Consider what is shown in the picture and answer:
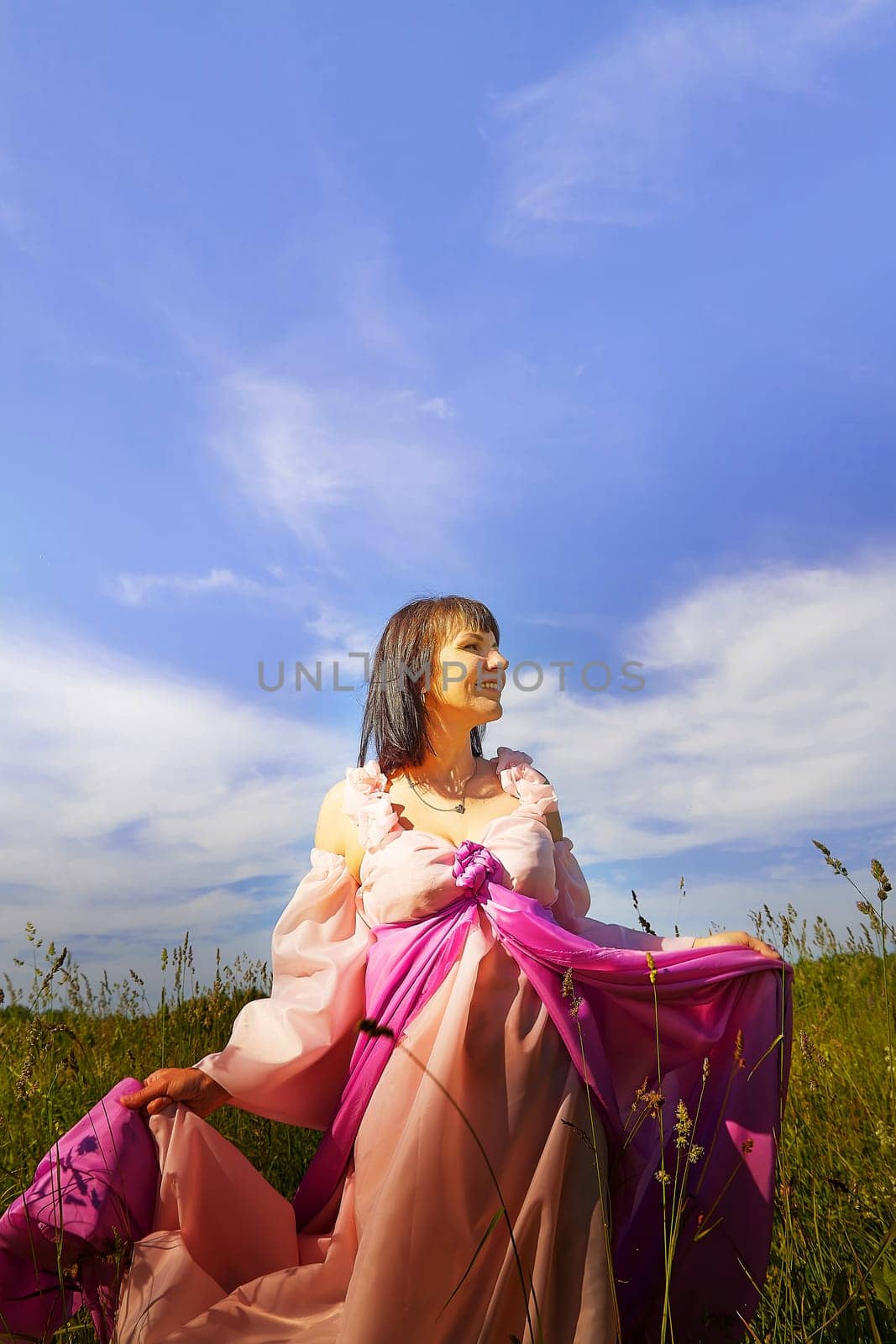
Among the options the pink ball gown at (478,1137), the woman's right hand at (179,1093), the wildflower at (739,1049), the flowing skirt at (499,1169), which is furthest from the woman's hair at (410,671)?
the wildflower at (739,1049)

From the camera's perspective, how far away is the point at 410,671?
3703 millimetres

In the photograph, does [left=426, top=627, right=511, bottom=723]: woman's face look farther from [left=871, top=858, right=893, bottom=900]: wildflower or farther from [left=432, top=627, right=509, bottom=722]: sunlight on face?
[left=871, top=858, right=893, bottom=900]: wildflower

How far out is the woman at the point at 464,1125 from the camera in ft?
8.52

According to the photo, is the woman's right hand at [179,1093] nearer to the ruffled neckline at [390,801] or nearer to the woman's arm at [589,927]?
the ruffled neckline at [390,801]

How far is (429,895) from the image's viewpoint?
311 cm

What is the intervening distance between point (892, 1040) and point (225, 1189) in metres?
3.01

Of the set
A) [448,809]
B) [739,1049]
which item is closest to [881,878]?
[739,1049]

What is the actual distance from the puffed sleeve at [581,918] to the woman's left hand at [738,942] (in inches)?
3.7

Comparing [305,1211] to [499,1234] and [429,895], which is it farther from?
[429,895]

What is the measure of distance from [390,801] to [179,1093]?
1.17 meters

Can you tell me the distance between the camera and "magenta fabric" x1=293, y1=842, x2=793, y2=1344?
2779 mm

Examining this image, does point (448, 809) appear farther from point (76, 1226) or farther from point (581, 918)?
point (76, 1226)

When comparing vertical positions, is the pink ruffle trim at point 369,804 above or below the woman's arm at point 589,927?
above

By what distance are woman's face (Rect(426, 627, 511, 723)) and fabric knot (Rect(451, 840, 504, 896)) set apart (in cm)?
58
